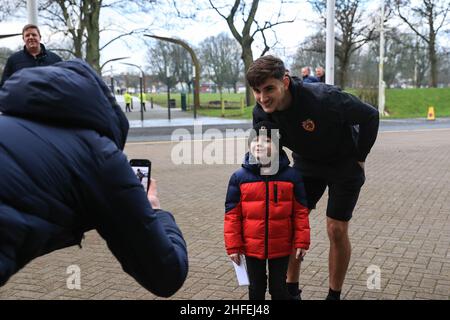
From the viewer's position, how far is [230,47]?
7338 centimetres

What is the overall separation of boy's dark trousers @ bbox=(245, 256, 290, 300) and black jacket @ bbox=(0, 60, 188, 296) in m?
1.73

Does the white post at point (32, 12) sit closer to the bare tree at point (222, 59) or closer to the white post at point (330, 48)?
the white post at point (330, 48)

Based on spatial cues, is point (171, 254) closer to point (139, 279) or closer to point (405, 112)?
point (139, 279)

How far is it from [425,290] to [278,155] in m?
1.67

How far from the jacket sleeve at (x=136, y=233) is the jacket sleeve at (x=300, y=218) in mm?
1549

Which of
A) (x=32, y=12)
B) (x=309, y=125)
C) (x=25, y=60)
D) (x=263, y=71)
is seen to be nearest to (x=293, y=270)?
(x=309, y=125)

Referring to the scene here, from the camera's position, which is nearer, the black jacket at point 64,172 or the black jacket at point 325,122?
the black jacket at point 64,172

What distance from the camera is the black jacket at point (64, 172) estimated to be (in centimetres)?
143

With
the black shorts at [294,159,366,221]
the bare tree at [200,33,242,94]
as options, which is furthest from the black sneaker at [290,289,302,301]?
the bare tree at [200,33,242,94]

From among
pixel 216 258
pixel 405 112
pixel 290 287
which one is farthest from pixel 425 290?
pixel 405 112

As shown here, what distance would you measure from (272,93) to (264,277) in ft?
3.86

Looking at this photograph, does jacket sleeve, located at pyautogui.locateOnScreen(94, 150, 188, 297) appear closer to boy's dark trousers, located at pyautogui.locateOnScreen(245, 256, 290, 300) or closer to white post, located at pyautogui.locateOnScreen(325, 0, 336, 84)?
boy's dark trousers, located at pyautogui.locateOnScreen(245, 256, 290, 300)

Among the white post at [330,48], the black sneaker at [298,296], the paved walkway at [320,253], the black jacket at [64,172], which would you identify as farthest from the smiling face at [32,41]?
the white post at [330,48]

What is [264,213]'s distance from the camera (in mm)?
3252
